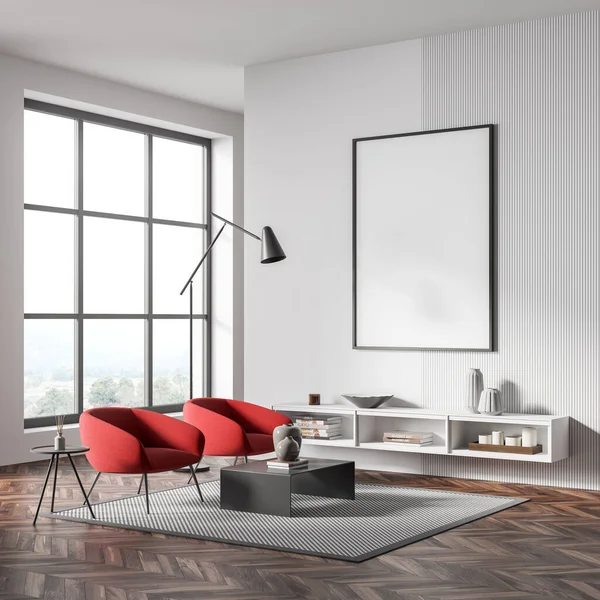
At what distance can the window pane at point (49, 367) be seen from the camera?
848 centimetres

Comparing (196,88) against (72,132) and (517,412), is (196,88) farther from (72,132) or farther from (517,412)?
(517,412)

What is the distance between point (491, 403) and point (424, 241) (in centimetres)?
141

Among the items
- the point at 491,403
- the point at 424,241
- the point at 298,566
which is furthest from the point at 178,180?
the point at 298,566

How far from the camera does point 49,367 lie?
28.4 feet

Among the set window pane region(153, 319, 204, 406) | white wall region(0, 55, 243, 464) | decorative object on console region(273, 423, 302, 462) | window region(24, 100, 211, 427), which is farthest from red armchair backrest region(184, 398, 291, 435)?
window pane region(153, 319, 204, 406)

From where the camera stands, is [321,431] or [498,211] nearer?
[498,211]

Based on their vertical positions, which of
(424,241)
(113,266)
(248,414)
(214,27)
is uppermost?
(214,27)

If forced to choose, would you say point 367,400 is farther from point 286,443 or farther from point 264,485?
point 264,485

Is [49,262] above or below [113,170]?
below

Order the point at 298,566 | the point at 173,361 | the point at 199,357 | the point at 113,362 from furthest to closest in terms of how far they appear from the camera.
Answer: the point at 199,357 → the point at 173,361 → the point at 113,362 → the point at 298,566

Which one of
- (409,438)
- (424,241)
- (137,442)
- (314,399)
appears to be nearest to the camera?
(137,442)

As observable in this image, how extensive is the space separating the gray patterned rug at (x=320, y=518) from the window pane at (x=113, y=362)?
9.26ft

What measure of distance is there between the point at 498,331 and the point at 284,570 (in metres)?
3.24

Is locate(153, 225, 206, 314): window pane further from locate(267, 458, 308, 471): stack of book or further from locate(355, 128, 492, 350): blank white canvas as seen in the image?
locate(267, 458, 308, 471): stack of book
